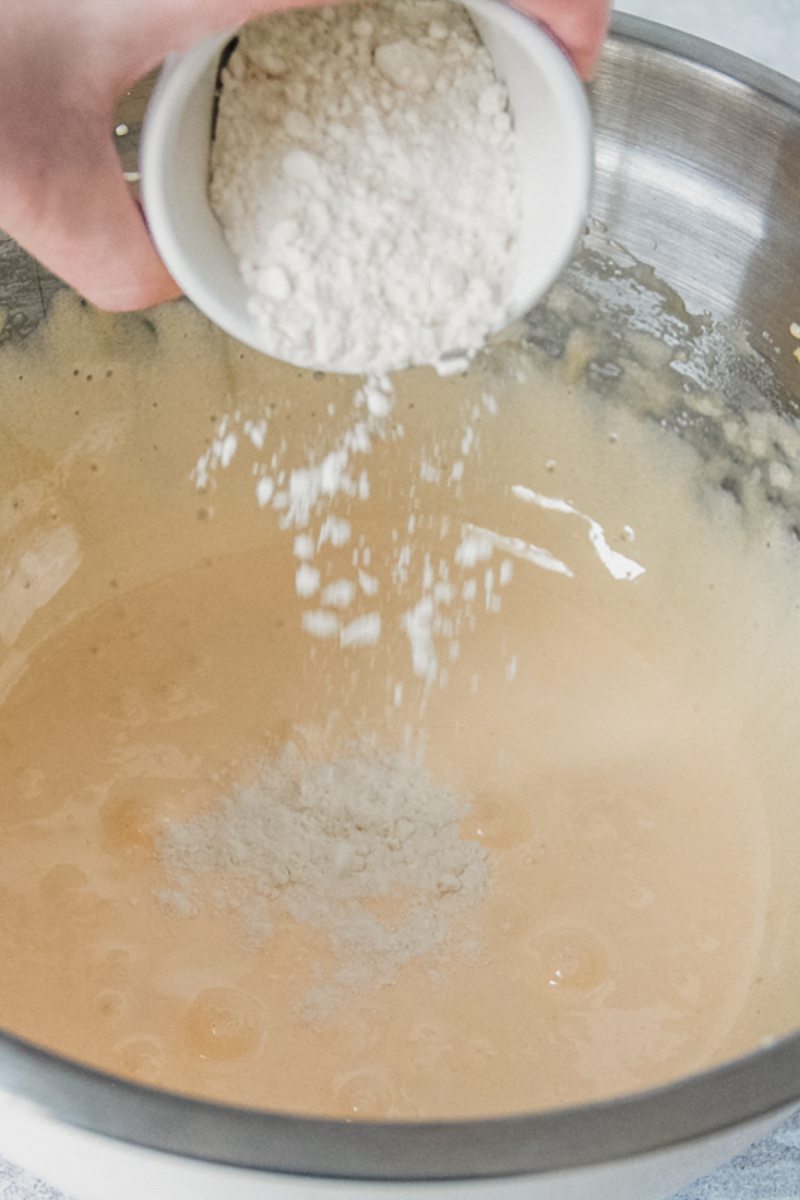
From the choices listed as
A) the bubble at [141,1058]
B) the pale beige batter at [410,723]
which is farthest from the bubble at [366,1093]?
the bubble at [141,1058]

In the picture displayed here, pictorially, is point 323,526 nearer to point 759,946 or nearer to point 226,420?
point 226,420

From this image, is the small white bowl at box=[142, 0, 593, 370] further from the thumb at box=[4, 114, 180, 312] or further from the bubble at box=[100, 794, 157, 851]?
the bubble at box=[100, 794, 157, 851]

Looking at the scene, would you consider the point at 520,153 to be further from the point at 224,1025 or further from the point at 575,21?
the point at 224,1025

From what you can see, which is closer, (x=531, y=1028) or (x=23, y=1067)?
(x=23, y=1067)

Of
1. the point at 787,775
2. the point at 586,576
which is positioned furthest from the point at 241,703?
the point at 787,775

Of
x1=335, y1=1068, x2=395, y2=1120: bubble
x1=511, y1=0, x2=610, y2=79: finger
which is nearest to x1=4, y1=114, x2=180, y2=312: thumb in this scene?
x1=511, y1=0, x2=610, y2=79: finger

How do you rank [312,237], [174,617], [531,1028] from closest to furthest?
[312,237] < [531,1028] < [174,617]

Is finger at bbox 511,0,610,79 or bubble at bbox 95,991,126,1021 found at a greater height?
finger at bbox 511,0,610,79
